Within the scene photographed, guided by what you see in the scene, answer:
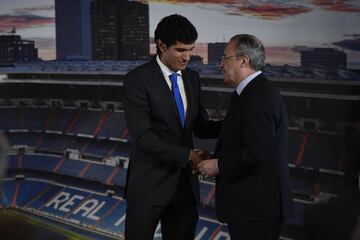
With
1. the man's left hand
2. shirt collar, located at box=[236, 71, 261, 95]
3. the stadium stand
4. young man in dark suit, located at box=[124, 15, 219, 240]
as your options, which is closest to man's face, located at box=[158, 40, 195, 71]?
young man in dark suit, located at box=[124, 15, 219, 240]

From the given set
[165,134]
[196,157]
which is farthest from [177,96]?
[196,157]

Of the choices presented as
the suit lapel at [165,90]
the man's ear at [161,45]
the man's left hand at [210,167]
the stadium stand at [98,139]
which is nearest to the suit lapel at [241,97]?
the man's left hand at [210,167]

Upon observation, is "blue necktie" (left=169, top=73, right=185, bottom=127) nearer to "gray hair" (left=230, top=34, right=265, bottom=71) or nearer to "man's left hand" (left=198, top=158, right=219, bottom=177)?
"man's left hand" (left=198, top=158, right=219, bottom=177)

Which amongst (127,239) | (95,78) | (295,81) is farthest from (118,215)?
(127,239)

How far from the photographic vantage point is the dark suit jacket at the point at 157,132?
212 cm

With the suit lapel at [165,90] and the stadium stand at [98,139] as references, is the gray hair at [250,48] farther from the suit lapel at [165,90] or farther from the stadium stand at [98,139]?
the stadium stand at [98,139]

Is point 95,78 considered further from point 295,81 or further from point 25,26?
point 295,81

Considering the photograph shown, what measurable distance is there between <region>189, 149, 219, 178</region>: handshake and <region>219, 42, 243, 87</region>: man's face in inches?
13.1

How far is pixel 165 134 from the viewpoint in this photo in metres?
2.20

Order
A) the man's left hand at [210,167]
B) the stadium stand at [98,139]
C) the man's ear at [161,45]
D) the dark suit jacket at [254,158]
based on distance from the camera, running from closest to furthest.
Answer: the dark suit jacket at [254,158], the man's left hand at [210,167], the man's ear at [161,45], the stadium stand at [98,139]

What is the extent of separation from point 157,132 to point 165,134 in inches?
1.4

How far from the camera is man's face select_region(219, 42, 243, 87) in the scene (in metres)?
→ 2.02

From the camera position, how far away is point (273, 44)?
4008mm

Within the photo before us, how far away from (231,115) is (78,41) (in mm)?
3306
